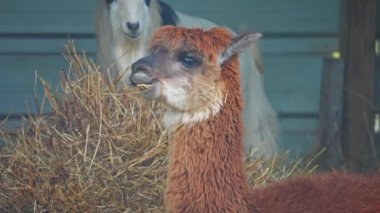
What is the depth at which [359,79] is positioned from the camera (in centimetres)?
981

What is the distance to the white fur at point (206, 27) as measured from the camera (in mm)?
8281

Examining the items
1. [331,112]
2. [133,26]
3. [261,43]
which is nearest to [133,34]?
[133,26]

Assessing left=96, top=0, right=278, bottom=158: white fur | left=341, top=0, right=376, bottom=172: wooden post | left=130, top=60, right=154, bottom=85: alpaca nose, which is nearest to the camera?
left=130, top=60, right=154, bottom=85: alpaca nose

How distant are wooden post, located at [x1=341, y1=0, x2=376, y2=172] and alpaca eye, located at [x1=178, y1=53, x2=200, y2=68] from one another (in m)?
3.99

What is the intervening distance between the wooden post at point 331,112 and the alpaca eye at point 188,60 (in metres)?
4.04

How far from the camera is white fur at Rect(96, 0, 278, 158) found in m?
8.28

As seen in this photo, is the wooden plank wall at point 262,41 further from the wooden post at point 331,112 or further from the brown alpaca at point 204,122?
the brown alpaca at point 204,122

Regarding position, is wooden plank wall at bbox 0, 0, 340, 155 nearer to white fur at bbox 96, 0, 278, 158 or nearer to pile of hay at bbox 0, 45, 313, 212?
white fur at bbox 96, 0, 278, 158

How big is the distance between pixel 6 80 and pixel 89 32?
2.34ft

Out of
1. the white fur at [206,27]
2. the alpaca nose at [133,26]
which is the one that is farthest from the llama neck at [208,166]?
the alpaca nose at [133,26]

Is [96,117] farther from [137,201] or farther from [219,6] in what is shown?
[219,6]

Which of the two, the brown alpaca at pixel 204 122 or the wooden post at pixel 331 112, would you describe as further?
the wooden post at pixel 331 112

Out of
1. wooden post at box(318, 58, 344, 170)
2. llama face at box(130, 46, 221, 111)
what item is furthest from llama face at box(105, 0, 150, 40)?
Answer: llama face at box(130, 46, 221, 111)

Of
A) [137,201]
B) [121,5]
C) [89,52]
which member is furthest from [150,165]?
[89,52]
